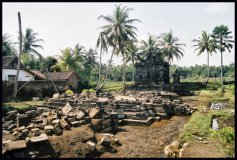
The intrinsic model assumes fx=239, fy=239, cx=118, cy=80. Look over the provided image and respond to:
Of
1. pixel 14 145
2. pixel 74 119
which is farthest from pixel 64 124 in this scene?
pixel 14 145

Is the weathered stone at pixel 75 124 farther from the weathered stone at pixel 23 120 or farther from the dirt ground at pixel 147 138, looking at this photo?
the weathered stone at pixel 23 120

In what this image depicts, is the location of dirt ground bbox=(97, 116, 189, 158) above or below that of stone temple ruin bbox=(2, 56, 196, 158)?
below

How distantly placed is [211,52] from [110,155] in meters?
36.0

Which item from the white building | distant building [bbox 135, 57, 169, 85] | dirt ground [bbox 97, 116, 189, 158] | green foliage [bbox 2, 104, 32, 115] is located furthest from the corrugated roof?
dirt ground [bbox 97, 116, 189, 158]

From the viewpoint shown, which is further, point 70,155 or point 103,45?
point 103,45

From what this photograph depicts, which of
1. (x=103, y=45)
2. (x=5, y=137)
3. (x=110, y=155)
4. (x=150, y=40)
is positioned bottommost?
(x=110, y=155)

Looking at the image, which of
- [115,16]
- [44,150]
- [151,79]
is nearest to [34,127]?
[44,150]

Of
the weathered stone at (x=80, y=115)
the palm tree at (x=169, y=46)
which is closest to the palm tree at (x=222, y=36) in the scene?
the palm tree at (x=169, y=46)

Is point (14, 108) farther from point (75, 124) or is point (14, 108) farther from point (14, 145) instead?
point (14, 145)

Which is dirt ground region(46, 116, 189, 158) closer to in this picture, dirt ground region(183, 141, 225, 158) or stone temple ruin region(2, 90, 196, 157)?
stone temple ruin region(2, 90, 196, 157)

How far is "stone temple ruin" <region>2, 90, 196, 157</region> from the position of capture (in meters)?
7.26

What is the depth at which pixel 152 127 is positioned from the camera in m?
11.8

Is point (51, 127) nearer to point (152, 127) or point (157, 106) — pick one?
point (152, 127)

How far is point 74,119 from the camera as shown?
10266mm
